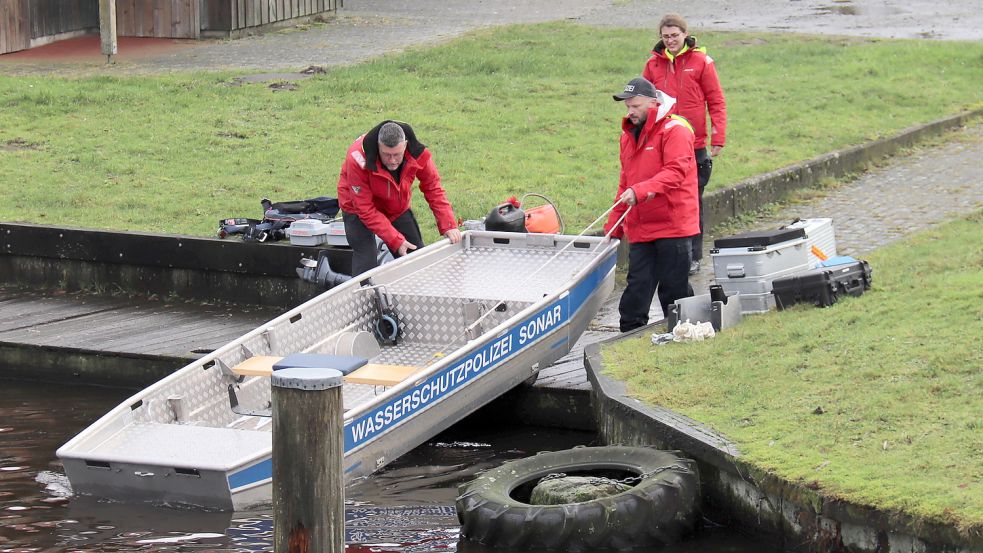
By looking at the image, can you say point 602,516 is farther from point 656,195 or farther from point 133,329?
point 133,329

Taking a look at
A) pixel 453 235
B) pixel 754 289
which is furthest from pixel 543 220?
pixel 754 289

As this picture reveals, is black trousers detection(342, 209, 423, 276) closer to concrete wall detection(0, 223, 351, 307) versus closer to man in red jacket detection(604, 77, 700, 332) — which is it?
concrete wall detection(0, 223, 351, 307)

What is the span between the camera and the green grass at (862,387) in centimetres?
715

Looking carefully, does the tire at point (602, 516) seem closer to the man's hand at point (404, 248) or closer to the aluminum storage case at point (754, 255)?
the aluminum storage case at point (754, 255)

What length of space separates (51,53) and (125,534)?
58.2ft

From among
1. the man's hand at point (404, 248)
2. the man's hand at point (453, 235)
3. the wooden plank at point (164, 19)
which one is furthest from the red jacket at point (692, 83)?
the wooden plank at point (164, 19)

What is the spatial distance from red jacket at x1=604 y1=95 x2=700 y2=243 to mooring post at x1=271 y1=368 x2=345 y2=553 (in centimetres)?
416

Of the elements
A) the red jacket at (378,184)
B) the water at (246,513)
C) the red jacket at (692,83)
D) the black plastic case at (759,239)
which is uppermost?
the red jacket at (692,83)

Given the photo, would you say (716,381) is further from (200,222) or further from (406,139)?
(200,222)

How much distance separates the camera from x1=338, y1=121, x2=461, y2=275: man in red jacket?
1088 centimetres

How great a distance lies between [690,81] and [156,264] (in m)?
4.95

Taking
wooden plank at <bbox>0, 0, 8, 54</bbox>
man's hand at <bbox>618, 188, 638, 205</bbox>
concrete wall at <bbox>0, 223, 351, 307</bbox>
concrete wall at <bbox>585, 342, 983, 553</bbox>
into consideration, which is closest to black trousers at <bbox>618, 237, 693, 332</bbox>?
man's hand at <bbox>618, 188, 638, 205</bbox>

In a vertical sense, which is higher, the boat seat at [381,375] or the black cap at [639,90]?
the black cap at [639,90]

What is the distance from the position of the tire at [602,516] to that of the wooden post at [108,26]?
52.0 feet
